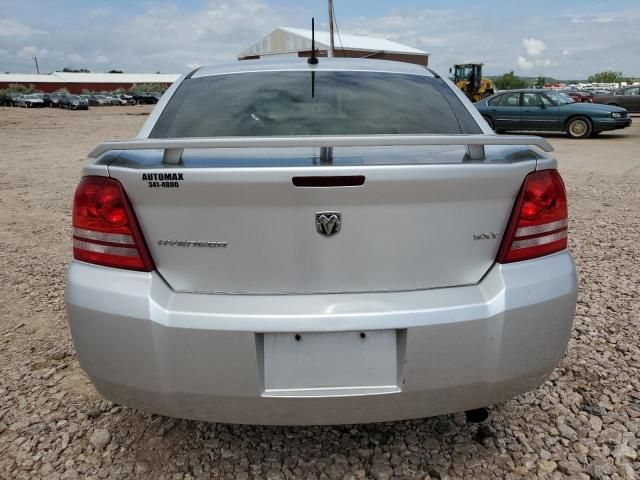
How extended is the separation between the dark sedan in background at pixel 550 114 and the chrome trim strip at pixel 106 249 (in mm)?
15407

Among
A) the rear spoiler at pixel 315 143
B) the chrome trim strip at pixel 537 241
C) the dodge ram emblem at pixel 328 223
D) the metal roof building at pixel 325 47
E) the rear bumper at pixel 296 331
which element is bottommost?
the rear bumper at pixel 296 331

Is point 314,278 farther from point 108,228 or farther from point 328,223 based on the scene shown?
point 108,228

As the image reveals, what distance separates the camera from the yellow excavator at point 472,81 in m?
26.3

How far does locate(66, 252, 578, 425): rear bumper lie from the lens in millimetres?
1539

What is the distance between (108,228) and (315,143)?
71 cm

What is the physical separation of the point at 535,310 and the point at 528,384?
281mm

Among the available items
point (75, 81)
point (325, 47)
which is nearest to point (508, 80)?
point (325, 47)

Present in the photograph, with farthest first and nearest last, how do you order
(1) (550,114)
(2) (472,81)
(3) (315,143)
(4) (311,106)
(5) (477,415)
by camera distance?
(2) (472,81) < (1) (550,114) < (4) (311,106) < (5) (477,415) < (3) (315,143)

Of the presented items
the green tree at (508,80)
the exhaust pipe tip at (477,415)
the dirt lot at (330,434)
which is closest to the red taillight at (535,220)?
the exhaust pipe tip at (477,415)

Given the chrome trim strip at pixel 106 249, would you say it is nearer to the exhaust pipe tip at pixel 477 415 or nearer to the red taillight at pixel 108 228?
the red taillight at pixel 108 228

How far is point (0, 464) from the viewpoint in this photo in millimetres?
1972

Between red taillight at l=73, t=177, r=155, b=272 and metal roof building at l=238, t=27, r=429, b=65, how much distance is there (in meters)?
42.9

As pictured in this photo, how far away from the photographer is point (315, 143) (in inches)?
59.2

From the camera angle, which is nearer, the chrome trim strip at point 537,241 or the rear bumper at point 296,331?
the rear bumper at point 296,331
